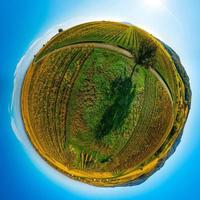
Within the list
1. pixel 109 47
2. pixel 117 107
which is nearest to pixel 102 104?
pixel 117 107

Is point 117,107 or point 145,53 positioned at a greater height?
point 145,53

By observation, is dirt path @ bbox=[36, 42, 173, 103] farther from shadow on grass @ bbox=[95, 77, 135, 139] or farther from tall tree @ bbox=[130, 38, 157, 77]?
shadow on grass @ bbox=[95, 77, 135, 139]

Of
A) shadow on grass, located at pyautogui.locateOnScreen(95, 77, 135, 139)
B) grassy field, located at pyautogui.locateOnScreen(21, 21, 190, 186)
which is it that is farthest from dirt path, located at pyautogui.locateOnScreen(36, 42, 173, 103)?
shadow on grass, located at pyautogui.locateOnScreen(95, 77, 135, 139)

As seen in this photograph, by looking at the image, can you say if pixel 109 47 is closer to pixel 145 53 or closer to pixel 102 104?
pixel 145 53

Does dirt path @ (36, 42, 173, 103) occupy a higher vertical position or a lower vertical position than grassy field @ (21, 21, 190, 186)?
higher

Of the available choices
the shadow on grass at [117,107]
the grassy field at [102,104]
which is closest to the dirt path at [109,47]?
the grassy field at [102,104]

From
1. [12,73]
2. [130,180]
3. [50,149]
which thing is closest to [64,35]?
[12,73]

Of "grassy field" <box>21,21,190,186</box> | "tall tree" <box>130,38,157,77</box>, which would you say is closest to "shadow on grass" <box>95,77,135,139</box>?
"grassy field" <box>21,21,190,186</box>

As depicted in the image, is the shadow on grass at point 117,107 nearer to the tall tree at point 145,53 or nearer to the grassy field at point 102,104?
the grassy field at point 102,104
